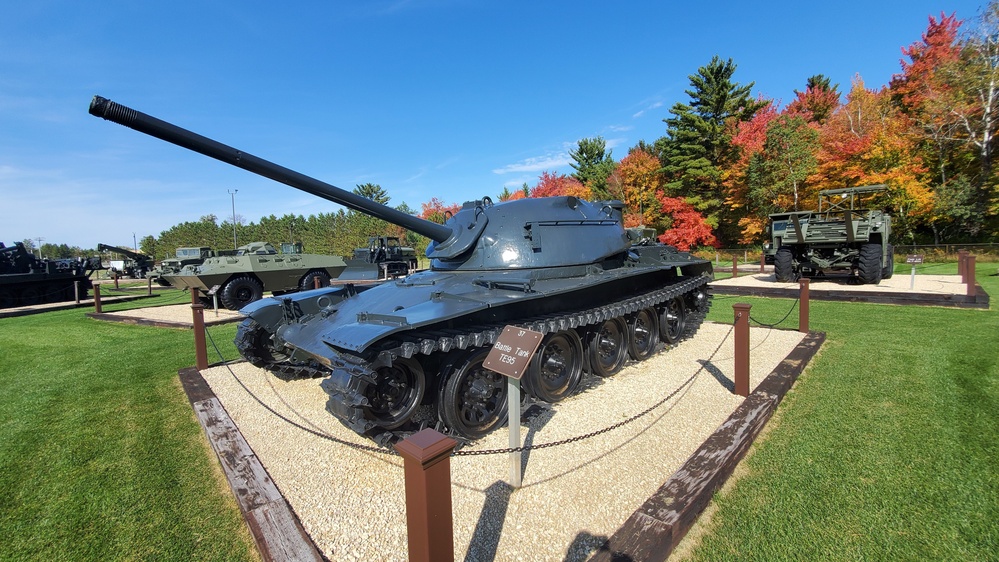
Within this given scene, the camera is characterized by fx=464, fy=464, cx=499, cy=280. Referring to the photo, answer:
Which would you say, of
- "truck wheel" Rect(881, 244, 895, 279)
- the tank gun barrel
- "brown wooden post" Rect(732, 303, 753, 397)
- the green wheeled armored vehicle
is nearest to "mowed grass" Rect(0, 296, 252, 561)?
the tank gun barrel

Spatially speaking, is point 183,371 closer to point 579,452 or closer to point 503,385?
point 503,385

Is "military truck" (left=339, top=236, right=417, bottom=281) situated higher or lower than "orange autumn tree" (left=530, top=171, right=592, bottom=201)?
lower

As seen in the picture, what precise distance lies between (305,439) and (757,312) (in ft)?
36.5

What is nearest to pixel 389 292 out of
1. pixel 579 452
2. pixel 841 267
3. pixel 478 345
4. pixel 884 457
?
pixel 478 345

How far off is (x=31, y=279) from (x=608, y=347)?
23692 mm

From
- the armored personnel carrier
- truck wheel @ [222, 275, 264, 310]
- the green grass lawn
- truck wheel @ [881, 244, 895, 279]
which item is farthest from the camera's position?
the armored personnel carrier

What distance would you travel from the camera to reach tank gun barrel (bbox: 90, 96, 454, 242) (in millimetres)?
3770

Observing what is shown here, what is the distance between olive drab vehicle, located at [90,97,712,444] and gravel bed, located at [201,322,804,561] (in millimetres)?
389

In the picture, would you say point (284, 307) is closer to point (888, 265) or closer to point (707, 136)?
point (888, 265)

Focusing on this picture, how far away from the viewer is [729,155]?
31891mm

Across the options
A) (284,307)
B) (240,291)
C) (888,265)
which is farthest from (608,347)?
(888,265)

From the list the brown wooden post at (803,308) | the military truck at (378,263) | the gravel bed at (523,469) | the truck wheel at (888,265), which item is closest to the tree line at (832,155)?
the military truck at (378,263)

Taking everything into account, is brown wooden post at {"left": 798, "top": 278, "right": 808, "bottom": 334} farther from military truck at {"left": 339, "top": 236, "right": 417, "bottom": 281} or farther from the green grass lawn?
military truck at {"left": 339, "top": 236, "right": 417, "bottom": 281}

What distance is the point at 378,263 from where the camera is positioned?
2161cm
